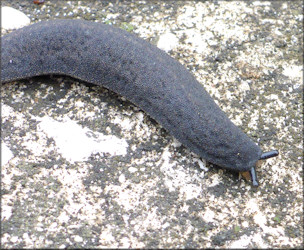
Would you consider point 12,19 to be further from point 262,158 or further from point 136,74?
point 262,158

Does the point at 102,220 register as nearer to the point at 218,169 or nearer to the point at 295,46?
the point at 218,169

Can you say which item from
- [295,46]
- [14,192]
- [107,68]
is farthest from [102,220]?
[295,46]

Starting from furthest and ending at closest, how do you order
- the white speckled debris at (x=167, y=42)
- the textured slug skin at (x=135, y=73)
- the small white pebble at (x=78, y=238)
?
the white speckled debris at (x=167, y=42)
the textured slug skin at (x=135, y=73)
the small white pebble at (x=78, y=238)

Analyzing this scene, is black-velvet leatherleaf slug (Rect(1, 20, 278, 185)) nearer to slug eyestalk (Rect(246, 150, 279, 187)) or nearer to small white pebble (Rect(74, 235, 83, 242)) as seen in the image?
slug eyestalk (Rect(246, 150, 279, 187))

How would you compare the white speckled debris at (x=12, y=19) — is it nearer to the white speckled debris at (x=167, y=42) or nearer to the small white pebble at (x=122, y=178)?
the white speckled debris at (x=167, y=42)

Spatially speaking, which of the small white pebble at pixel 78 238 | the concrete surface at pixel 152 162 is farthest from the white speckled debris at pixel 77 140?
the small white pebble at pixel 78 238

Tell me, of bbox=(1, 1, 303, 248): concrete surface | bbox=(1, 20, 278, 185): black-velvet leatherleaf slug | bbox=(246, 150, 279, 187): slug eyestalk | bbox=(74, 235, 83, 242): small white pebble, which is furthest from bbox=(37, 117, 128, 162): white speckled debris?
bbox=(246, 150, 279, 187): slug eyestalk
